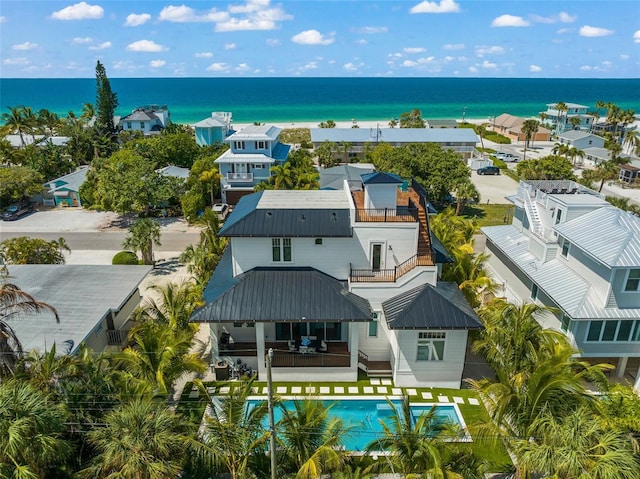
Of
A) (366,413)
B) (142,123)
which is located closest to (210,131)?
(142,123)

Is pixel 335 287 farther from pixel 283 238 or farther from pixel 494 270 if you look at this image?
pixel 494 270

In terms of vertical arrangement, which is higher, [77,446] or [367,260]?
[367,260]

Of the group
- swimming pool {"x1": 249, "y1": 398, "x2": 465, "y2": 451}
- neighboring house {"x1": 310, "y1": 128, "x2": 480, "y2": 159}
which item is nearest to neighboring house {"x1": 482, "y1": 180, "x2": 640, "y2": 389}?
swimming pool {"x1": 249, "y1": 398, "x2": 465, "y2": 451}

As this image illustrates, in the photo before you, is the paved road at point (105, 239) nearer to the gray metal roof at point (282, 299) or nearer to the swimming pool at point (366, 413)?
the gray metal roof at point (282, 299)

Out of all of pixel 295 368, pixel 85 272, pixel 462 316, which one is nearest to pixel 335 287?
pixel 295 368

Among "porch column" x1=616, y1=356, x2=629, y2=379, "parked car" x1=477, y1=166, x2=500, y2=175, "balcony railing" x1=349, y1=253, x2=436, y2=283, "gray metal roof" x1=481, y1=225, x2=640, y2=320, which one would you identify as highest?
"balcony railing" x1=349, y1=253, x2=436, y2=283

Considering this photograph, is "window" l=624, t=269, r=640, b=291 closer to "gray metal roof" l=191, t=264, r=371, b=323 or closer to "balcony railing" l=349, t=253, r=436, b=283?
"balcony railing" l=349, t=253, r=436, b=283

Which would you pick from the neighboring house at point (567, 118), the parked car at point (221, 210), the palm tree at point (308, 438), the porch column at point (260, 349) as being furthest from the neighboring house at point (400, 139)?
the palm tree at point (308, 438)
